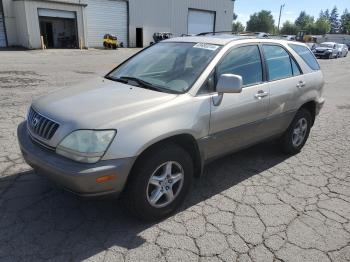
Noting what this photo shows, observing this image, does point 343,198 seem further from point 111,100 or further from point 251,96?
point 111,100

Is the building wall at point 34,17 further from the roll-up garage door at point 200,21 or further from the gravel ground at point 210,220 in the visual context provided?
the gravel ground at point 210,220

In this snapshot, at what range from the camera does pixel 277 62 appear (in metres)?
4.54

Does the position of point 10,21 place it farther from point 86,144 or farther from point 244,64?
point 86,144

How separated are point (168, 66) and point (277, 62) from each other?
1.63 meters

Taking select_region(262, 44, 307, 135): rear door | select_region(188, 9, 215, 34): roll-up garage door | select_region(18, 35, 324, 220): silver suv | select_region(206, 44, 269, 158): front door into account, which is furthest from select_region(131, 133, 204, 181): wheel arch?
select_region(188, 9, 215, 34): roll-up garage door

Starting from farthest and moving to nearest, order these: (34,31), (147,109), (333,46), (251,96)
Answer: (333,46) < (34,31) < (251,96) < (147,109)

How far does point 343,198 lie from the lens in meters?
3.95

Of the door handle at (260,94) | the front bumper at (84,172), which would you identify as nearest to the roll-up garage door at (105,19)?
the door handle at (260,94)

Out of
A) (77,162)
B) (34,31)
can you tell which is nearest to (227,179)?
(77,162)

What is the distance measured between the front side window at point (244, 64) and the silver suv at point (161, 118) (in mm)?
12

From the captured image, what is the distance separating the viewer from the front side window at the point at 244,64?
148 inches

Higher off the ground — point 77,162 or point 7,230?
point 77,162

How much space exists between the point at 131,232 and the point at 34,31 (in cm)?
2806

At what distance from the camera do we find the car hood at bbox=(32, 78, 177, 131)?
283cm
